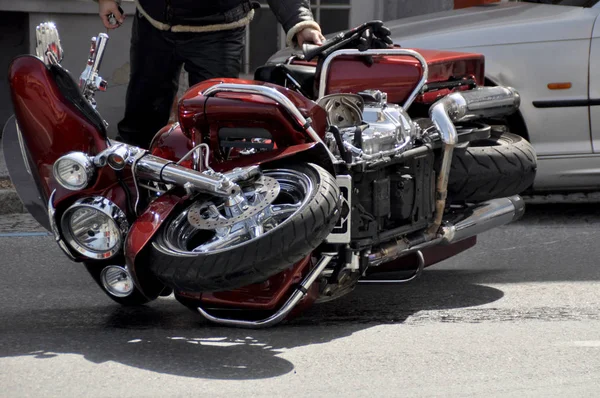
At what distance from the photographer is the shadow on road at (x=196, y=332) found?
436cm

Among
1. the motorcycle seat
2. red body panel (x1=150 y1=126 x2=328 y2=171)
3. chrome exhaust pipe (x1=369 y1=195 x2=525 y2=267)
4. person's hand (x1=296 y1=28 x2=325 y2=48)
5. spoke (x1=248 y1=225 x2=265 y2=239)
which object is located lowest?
chrome exhaust pipe (x1=369 y1=195 x2=525 y2=267)

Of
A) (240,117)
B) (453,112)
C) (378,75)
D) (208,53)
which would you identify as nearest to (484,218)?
(453,112)

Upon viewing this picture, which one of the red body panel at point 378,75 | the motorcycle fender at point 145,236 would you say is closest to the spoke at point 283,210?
the motorcycle fender at point 145,236

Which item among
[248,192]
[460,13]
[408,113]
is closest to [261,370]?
[248,192]

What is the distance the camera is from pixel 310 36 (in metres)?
5.67

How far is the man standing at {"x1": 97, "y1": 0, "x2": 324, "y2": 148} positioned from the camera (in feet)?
19.2

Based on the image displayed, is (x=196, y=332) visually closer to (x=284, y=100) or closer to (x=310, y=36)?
(x=284, y=100)

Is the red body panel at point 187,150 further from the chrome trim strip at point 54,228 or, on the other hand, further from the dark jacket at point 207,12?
the dark jacket at point 207,12

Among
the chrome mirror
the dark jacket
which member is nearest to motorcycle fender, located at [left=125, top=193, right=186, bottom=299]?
the chrome mirror

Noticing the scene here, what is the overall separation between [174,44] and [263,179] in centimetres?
170

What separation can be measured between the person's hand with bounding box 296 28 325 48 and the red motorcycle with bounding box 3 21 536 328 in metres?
0.28

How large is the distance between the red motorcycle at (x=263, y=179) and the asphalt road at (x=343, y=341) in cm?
15

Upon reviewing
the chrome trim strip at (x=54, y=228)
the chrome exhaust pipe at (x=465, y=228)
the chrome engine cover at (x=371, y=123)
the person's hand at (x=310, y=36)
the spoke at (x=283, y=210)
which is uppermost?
the person's hand at (x=310, y=36)

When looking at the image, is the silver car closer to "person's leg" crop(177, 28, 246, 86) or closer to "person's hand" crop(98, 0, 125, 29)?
"person's leg" crop(177, 28, 246, 86)
